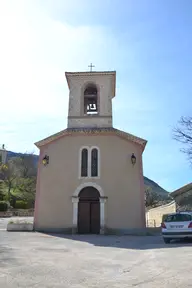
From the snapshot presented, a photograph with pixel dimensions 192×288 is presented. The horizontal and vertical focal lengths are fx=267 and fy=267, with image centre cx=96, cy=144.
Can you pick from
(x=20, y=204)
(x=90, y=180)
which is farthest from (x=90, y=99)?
(x=20, y=204)

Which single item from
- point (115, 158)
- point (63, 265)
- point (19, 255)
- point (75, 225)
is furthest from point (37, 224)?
point (63, 265)

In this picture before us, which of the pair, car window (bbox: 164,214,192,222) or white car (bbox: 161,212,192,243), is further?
car window (bbox: 164,214,192,222)

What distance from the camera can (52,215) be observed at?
15.3 metres

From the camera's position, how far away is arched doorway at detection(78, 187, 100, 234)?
15.4 m

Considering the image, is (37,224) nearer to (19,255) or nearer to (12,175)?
(19,255)

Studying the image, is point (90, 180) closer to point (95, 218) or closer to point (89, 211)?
point (89, 211)

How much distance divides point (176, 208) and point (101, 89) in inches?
405

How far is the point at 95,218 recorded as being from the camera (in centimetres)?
1554

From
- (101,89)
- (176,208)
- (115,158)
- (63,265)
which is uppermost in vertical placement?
(101,89)

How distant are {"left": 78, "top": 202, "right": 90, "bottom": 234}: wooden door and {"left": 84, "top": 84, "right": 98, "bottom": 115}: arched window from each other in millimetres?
6405

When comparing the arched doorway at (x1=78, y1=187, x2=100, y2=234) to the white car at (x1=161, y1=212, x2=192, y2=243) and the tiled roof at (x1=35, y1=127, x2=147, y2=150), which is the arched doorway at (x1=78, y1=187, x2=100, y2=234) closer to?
the tiled roof at (x1=35, y1=127, x2=147, y2=150)

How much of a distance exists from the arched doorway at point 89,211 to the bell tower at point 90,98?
437 centimetres

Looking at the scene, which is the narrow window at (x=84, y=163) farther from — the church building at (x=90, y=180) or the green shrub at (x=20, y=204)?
the green shrub at (x=20, y=204)

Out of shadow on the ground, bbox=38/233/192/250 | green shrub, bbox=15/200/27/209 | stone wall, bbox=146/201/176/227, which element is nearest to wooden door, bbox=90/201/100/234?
shadow on the ground, bbox=38/233/192/250
